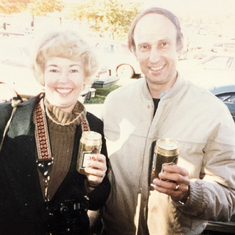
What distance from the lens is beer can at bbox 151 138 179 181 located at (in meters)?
1.04

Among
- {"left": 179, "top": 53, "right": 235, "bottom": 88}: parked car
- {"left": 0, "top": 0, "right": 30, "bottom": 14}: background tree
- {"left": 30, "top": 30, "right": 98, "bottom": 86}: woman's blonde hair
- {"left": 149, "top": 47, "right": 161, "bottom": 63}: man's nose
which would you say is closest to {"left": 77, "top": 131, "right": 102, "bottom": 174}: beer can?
{"left": 30, "top": 30, "right": 98, "bottom": 86}: woman's blonde hair

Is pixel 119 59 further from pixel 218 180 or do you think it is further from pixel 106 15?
pixel 218 180

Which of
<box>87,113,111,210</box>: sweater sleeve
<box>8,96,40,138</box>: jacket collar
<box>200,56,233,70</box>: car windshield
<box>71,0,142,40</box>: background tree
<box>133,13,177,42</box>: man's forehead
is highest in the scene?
<box>71,0,142,40</box>: background tree

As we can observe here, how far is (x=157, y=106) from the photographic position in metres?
1.37

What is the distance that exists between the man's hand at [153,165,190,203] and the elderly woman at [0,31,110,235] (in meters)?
0.29

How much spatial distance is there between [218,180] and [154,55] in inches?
30.5

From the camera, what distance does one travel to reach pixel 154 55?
1294mm

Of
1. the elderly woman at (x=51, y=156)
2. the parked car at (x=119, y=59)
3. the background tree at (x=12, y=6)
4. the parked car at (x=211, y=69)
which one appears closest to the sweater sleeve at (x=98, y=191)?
the elderly woman at (x=51, y=156)

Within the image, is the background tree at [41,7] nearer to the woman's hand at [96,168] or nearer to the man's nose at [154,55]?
the man's nose at [154,55]

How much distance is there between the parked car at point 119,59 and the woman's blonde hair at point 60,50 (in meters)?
0.52

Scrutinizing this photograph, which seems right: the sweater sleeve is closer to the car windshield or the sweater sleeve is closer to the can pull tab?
the can pull tab

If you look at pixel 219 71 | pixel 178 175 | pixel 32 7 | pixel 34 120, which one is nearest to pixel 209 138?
pixel 178 175

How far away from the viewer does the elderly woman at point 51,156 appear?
3.65 ft

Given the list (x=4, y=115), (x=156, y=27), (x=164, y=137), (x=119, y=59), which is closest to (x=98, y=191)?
(x=164, y=137)
